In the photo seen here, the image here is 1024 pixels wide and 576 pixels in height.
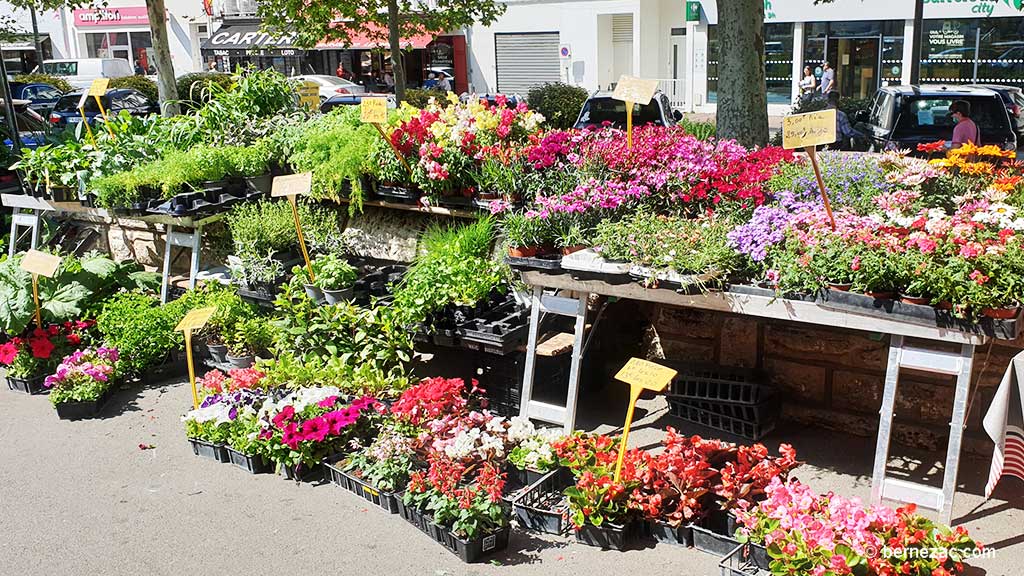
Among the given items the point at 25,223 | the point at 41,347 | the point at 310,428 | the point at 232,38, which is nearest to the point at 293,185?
the point at 310,428

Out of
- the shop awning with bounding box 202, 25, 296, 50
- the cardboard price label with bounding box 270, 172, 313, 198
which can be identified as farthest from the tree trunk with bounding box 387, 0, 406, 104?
the shop awning with bounding box 202, 25, 296, 50

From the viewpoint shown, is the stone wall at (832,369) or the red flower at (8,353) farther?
the red flower at (8,353)

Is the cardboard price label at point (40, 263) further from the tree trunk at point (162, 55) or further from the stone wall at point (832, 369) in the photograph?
the tree trunk at point (162, 55)

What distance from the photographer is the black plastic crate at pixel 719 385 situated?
5242mm

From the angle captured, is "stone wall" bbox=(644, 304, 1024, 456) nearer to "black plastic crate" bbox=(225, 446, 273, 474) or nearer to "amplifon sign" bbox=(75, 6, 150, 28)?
"black plastic crate" bbox=(225, 446, 273, 474)

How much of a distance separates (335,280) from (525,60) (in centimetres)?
2342

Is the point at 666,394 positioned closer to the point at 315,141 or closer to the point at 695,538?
the point at 695,538

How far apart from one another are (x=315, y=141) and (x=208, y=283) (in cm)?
127

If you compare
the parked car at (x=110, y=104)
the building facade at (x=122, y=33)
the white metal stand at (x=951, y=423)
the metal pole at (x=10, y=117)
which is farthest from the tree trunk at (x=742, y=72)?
the building facade at (x=122, y=33)

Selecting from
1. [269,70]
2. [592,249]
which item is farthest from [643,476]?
[269,70]

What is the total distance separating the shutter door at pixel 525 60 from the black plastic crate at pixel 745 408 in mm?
23199

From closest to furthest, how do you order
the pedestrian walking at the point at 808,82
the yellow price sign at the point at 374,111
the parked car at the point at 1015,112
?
the yellow price sign at the point at 374,111 < the parked car at the point at 1015,112 < the pedestrian walking at the point at 808,82

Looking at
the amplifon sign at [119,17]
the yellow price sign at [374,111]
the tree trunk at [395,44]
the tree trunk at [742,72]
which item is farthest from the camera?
the amplifon sign at [119,17]

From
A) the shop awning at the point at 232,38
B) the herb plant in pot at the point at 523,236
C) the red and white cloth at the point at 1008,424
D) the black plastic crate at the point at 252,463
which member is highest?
the shop awning at the point at 232,38
